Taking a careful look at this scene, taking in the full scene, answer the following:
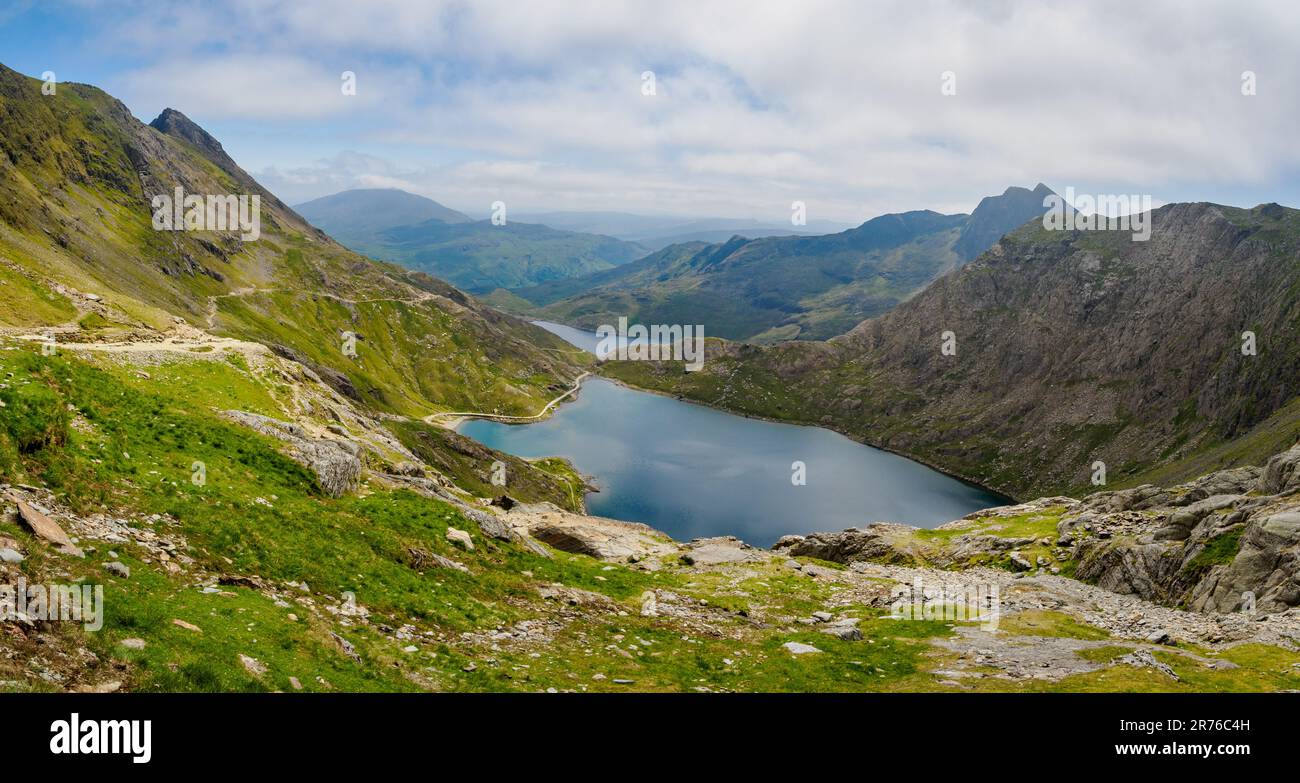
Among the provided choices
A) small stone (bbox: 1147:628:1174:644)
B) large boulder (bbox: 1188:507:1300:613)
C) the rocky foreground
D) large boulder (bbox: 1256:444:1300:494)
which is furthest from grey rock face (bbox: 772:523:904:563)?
small stone (bbox: 1147:628:1174:644)

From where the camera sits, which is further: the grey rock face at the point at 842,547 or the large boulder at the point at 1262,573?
the grey rock face at the point at 842,547

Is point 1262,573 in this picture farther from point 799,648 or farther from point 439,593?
point 439,593

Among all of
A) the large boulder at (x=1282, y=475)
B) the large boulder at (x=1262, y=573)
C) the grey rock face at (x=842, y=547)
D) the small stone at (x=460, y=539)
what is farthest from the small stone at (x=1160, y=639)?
the small stone at (x=460, y=539)

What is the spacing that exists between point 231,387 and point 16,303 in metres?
36.1

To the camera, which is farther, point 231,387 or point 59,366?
point 231,387

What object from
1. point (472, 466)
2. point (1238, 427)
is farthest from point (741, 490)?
point (1238, 427)

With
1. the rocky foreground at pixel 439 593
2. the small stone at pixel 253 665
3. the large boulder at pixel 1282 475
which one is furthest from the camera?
the large boulder at pixel 1282 475

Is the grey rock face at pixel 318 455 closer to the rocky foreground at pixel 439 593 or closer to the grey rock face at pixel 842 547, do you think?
the rocky foreground at pixel 439 593

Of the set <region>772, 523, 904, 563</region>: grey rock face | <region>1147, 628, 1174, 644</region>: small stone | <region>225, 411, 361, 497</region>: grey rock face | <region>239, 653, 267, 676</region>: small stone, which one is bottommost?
<region>772, 523, 904, 563</region>: grey rock face

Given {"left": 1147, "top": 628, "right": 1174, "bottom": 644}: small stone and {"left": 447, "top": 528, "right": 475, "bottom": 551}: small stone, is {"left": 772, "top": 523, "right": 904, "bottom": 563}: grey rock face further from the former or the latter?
{"left": 447, "top": 528, "right": 475, "bottom": 551}: small stone
